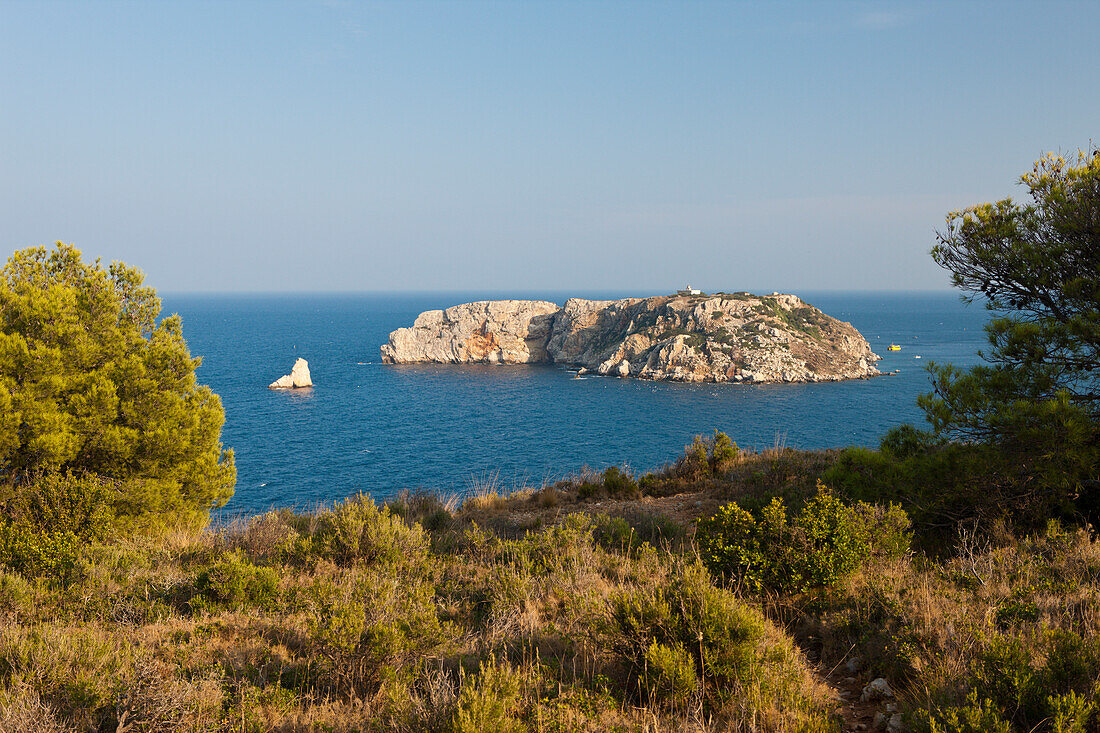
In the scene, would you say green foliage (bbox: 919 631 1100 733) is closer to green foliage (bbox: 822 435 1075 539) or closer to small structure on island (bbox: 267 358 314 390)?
green foliage (bbox: 822 435 1075 539)

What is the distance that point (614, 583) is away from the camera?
19.8 feet

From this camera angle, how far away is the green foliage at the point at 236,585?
5.89 meters

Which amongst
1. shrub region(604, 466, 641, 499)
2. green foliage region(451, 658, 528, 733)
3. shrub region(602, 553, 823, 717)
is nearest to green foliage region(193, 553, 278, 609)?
green foliage region(451, 658, 528, 733)

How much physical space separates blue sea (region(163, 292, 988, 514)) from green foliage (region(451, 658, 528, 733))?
18301 millimetres

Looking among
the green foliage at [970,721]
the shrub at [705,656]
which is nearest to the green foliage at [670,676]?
the shrub at [705,656]

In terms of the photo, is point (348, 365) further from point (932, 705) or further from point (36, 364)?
point (932, 705)

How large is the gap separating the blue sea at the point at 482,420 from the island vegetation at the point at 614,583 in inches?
555

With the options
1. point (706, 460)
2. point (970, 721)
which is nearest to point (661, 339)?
point (706, 460)

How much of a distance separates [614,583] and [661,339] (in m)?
83.0

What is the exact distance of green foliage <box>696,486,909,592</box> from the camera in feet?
18.1

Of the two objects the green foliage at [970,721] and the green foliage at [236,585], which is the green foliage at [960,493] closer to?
the green foliage at [970,721]

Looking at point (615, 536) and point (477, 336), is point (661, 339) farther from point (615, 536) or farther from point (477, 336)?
point (615, 536)

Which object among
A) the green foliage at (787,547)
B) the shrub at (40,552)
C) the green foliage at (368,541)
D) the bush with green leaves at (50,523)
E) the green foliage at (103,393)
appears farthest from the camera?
the green foliage at (103,393)

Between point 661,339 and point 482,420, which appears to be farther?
point 661,339
